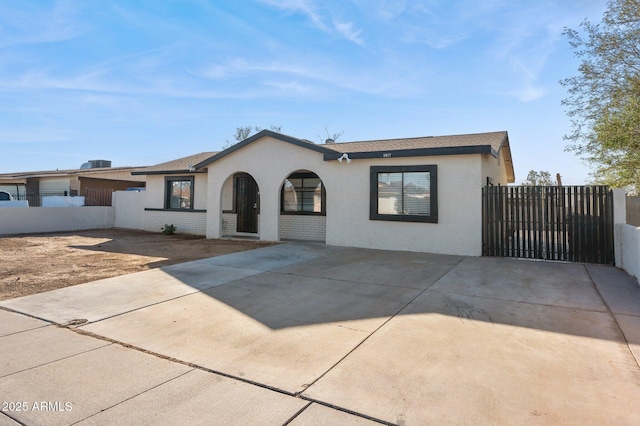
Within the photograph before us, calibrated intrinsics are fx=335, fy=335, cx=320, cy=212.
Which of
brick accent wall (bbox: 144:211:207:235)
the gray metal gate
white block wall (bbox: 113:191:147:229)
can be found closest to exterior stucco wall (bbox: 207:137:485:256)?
the gray metal gate

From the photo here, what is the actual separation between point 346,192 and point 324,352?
7.91 meters

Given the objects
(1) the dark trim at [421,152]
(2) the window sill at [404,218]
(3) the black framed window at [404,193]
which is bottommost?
(2) the window sill at [404,218]

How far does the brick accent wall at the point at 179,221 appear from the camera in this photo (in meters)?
14.6

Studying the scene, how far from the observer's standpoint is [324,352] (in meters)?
3.40

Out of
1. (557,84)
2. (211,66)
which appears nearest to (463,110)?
(557,84)

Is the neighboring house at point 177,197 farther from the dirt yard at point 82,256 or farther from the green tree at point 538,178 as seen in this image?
the green tree at point 538,178

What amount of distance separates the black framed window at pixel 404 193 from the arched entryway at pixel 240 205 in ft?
18.3

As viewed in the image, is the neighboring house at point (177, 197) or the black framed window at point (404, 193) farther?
the neighboring house at point (177, 197)

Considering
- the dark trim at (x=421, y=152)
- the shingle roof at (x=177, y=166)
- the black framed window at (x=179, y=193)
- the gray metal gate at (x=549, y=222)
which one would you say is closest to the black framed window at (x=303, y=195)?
the dark trim at (x=421, y=152)

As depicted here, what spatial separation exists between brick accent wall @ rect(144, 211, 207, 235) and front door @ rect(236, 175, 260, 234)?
1.65 m

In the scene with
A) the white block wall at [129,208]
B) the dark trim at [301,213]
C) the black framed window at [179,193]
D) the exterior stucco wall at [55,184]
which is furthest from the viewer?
the exterior stucco wall at [55,184]

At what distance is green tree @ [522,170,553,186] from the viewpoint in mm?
34500

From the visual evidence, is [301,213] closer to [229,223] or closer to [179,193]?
[229,223]

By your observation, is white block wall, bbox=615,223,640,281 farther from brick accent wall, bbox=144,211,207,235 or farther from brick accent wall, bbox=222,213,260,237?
brick accent wall, bbox=144,211,207,235
